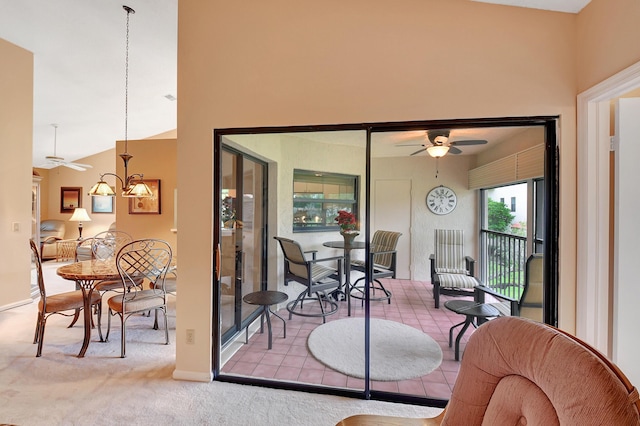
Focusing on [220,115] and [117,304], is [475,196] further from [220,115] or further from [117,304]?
[117,304]

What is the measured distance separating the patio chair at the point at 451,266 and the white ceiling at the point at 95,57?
2472 mm

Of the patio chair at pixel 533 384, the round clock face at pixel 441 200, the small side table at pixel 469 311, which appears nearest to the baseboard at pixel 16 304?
the patio chair at pixel 533 384

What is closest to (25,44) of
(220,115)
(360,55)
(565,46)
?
(220,115)

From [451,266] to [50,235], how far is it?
9971mm

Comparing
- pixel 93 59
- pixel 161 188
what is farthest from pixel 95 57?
pixel 161 188

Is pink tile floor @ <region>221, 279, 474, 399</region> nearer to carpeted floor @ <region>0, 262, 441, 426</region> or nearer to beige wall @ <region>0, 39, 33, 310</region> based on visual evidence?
carpeted floor @ <region>0, 262, 441, 426</region>

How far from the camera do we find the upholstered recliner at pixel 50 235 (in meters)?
7.32

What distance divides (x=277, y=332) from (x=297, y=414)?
126 cm

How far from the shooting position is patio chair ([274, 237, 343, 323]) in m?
3.37

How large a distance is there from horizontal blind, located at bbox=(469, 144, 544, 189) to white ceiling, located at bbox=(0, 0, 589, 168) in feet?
3.18

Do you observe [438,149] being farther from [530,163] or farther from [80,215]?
[80,215]

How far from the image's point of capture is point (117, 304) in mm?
2785

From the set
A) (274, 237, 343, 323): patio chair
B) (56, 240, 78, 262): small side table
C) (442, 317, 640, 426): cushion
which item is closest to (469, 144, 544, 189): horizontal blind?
(442, 317, 640, 426): cushion

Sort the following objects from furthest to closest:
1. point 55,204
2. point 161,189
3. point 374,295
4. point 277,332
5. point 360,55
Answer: point 55,204 → point 161,189 → point 374,295 → point 277,332 → point 360,55
